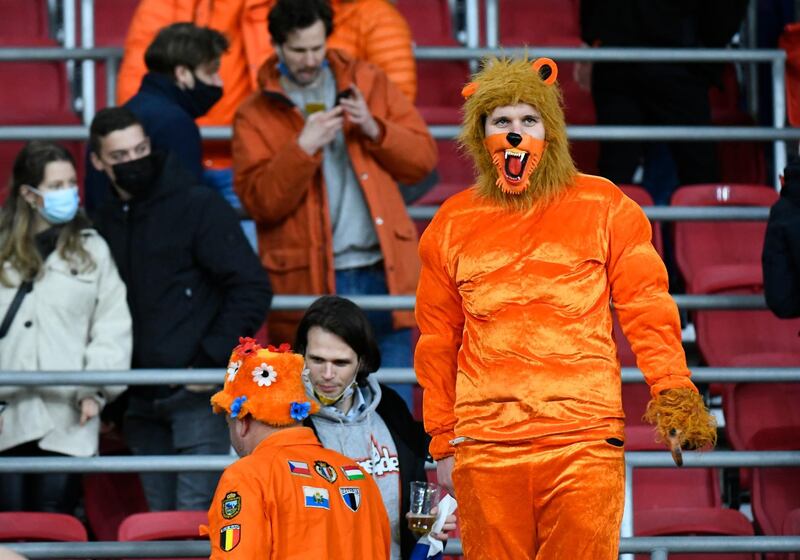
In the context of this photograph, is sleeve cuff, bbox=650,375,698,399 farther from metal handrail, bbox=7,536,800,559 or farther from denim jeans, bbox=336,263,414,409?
denim jeans, bbox=336,263,414,409

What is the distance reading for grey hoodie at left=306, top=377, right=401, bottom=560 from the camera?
4688mm

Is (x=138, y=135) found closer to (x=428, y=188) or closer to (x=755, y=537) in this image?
(x=428, y=188)

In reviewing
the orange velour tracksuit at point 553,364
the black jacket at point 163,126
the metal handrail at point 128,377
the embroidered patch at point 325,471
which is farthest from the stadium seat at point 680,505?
the black jacket at point 163,126

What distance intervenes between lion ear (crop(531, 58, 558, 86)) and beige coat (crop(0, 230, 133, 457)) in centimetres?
190

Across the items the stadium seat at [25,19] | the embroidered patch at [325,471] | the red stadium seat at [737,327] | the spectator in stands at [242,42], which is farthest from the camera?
the stadium seat at [25,19]

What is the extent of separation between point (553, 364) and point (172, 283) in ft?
6.48

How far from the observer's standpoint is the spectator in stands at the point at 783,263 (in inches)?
216

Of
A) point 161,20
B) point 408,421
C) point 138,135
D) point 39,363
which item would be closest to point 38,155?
point 138,135

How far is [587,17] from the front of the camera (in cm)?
747

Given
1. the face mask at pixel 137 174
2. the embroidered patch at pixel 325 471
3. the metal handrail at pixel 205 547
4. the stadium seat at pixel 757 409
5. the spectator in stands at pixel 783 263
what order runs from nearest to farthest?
1. the embroidered patch at pixel 325 471
2. the metal handrail at pixel 205 547
3. the spectator in stands at pixel 783 263
4. the face mask at pixel 137 174
5. the stadium seat at pixel 757 409

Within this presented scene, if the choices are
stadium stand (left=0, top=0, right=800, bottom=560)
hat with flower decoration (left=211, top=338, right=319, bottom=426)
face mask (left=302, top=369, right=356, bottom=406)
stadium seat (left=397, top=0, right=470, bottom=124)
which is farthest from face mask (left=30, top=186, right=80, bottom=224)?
stadium seat (left=397, top=0, right=470, bottom=124)

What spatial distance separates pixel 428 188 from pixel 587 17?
133cm

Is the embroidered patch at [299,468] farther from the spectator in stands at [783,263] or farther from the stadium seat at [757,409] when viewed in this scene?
the stadium seat at [757,409]

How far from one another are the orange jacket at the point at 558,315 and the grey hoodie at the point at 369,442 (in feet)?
1.46
